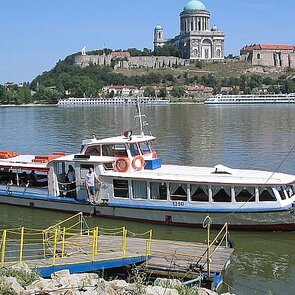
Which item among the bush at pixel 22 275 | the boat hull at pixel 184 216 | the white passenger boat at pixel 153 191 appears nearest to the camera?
the bush at pixel 22 275

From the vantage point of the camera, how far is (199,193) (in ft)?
62.6

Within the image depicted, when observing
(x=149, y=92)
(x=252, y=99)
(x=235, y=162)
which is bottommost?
(x=235, y=162)

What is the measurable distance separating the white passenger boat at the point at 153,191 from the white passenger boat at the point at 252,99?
159604 millimetres

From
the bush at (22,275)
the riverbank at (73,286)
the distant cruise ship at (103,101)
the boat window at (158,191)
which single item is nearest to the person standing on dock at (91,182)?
the boat window at (158,191)

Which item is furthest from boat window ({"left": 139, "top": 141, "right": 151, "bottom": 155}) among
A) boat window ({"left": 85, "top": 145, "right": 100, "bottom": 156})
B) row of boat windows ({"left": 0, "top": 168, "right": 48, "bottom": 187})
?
row of boat windows ({"left": 0, "top": 168, "right": 48, "bottom": 187})

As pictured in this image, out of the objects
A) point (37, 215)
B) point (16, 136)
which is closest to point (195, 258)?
point (37, 215)

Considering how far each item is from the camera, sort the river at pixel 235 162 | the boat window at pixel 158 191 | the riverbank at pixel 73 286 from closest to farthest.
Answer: the riverbank at pixel 73 286 → the river at pixel 235 162 → the boat window at pixel 158 191

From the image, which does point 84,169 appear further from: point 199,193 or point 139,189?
point 199,193

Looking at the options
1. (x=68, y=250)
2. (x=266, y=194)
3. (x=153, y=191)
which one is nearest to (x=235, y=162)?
(x=153, y=191)

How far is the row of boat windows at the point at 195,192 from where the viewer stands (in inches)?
725

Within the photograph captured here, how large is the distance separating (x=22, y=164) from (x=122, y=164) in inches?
183

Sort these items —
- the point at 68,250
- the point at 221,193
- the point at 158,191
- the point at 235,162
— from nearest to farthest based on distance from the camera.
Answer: the point at 68,250 → the point at 221,193 → the point at 158,191 → the point at 235,162

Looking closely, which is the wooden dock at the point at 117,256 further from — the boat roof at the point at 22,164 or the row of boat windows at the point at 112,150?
the boat roof at the point at 22,164

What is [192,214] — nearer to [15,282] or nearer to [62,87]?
[15,282]
